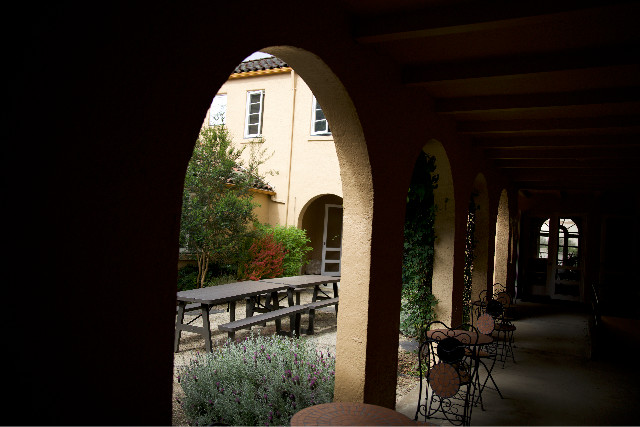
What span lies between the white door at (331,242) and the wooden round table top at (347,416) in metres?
12.5

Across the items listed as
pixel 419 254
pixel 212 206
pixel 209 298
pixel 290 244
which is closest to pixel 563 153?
pixel 419 254

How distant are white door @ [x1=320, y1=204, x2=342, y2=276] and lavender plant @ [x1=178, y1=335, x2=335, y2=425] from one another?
1080 centimetres

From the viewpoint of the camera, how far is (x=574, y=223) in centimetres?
1395

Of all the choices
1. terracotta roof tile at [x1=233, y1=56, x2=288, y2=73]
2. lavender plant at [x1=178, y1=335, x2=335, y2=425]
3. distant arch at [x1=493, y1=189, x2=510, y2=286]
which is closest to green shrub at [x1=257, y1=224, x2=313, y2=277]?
terracotta roof tile at [x1=233, y1=56, x2=288, y2=73]

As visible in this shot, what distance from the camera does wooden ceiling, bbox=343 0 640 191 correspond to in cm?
291

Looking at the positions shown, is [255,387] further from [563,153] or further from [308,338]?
[563,153]

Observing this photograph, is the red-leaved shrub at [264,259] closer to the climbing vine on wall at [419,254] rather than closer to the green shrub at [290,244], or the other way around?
the green shrub at [290,244]

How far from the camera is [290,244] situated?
12406mm

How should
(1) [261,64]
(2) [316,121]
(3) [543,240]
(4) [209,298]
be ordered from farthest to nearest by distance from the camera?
(3) [543,240] → (1) [261,64] → (2) [316,121] → (4) [209,298]

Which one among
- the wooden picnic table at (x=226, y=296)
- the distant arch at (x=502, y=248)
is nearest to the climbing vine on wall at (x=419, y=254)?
the wooden picnic table at (x=226, y=296)

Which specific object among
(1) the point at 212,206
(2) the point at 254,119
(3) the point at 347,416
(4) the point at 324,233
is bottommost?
(3) the point at 347,416

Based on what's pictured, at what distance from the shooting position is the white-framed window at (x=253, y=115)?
14125 millimetres

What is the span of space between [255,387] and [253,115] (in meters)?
11.3

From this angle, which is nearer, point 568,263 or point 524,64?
→ point 524,64
